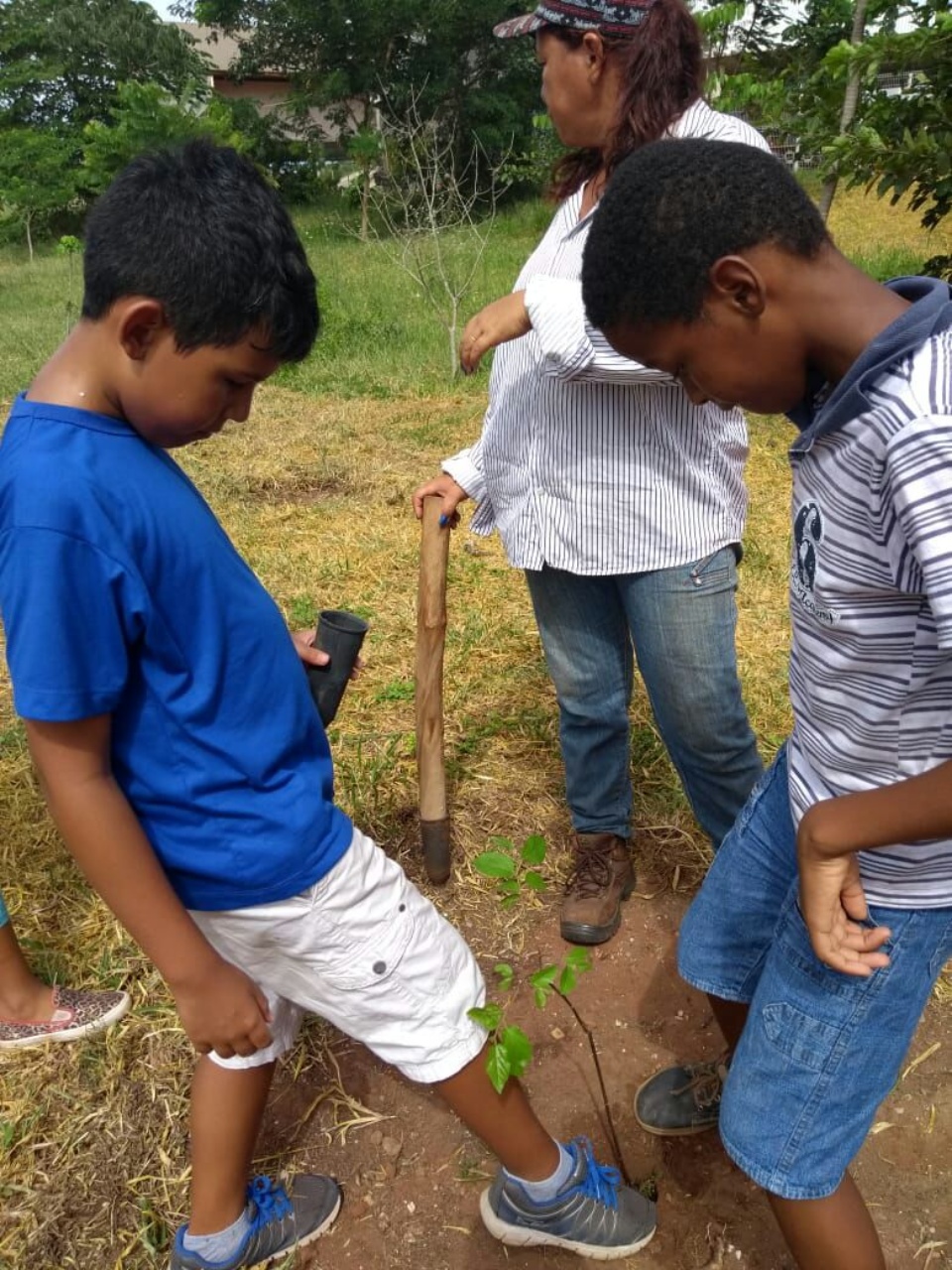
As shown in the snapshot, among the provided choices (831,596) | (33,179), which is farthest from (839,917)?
(33,179)

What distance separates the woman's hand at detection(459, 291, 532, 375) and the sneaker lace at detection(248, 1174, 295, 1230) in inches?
60.6

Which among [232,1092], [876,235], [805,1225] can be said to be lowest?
[876,235]

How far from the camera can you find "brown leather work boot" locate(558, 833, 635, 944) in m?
2.33

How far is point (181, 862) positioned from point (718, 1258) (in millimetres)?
1210

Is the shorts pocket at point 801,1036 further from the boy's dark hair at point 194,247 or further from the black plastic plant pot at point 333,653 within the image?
the boy's dark hair at point 194,247

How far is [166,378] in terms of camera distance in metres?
1.12

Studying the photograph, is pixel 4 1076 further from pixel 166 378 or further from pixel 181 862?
pixel 166 378

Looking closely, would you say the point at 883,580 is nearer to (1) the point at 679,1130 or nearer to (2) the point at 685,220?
(2) the point at 685,220

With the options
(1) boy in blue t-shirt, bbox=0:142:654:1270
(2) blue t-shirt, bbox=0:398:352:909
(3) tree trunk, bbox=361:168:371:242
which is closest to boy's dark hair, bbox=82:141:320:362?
(1) boy in blue t-shirt, bbox=0:142:654:1270

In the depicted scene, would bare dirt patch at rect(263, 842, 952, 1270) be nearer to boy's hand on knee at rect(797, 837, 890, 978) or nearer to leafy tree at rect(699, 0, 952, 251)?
boy's hand on knee at rect(797, 837, 890, 978)

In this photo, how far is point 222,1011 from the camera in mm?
1239

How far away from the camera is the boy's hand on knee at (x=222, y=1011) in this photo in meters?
1.22

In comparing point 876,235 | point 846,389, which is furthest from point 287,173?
point 846,389

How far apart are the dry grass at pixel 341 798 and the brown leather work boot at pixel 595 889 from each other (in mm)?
163
